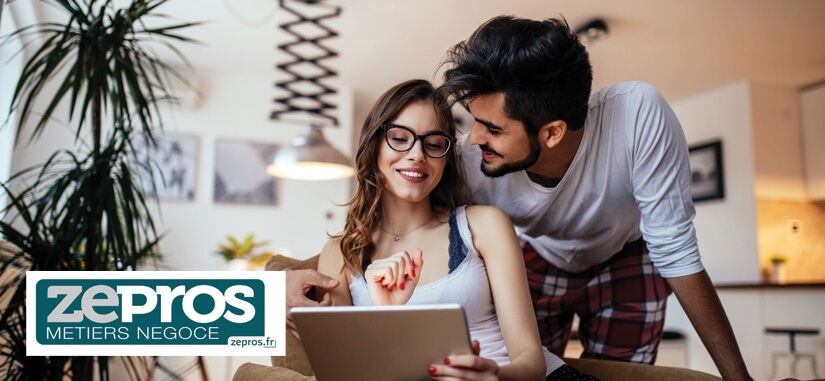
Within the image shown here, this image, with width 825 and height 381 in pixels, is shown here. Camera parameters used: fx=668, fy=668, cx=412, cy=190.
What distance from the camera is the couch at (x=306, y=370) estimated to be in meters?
1.42

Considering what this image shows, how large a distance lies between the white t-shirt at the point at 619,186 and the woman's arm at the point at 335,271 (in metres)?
0.41

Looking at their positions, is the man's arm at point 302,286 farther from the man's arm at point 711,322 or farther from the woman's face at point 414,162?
the man's arm at point 711,322

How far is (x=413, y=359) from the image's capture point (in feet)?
3.37

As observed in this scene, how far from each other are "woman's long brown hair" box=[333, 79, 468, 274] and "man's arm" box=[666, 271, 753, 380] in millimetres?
605

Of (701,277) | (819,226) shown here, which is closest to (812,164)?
(819,226)

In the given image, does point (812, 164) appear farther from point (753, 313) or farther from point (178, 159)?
point (178, 159)

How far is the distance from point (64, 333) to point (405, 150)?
3.25ft

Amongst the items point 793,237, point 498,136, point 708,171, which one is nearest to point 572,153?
point 498,136

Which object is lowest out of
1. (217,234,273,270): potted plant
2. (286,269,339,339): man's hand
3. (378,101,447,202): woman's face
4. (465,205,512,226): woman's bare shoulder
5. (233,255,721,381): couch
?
(233,255,721,381): couch

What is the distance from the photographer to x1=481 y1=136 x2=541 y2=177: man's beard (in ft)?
5.27

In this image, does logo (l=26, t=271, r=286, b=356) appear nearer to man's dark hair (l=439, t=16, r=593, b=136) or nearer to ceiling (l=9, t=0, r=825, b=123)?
man's dark hair (l=439, t=16, r=593, b=136)

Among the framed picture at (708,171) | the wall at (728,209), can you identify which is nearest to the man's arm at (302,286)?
the wall at (728,209)

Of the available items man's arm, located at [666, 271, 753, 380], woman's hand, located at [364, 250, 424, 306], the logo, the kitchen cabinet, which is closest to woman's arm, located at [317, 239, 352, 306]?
the logo

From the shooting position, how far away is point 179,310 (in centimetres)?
153
